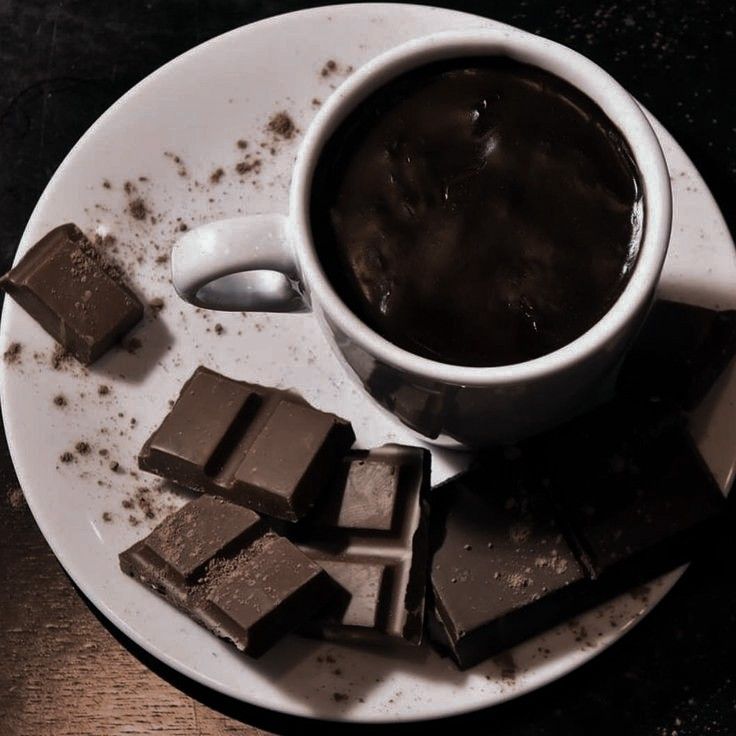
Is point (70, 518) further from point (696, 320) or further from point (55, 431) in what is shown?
point (696, 320)

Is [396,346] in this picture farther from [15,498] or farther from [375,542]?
[15,498]

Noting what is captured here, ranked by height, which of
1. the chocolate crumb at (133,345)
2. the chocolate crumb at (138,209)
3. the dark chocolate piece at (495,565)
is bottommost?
the dark chocolate piece at (495,565)

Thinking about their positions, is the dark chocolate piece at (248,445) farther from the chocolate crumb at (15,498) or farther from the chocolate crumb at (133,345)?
the chocolate crumb at (15,498)

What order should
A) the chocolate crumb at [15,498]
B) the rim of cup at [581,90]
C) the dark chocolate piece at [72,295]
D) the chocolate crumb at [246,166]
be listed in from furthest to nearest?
the chocolate crumb at [15,498] → the chocolate crumb at [246,166] → the dark chocolate piece at [72,295] → the rim of cup at [581,90]

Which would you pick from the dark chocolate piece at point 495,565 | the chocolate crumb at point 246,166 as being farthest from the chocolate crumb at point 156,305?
the dark chocolate piece at point 495,565

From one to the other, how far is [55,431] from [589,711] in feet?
3.16

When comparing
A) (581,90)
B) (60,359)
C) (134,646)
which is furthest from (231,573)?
(581,90)

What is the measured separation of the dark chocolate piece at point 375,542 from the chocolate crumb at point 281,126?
1.84 feet

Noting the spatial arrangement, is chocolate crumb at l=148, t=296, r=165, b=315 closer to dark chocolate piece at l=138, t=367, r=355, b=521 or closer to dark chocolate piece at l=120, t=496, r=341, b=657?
dark chocolate piece at l=138, t=367, r=355, b=521

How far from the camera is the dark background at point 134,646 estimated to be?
170 cm

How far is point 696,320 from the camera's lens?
1.56 m

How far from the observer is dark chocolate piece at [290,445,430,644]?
1.48m

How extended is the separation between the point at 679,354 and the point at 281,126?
2.43 feet

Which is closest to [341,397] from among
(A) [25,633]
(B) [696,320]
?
(B) [696,320]
